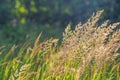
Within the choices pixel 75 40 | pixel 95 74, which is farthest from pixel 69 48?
pixel 95 74

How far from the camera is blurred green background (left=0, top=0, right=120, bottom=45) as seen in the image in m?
7.30

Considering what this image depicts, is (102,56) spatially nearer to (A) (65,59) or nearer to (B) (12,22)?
(A) (65,59)

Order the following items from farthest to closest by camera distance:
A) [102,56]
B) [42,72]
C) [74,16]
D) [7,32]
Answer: [74,16] < [7,32] < [42,72] < [102,56]

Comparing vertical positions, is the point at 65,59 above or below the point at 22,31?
below

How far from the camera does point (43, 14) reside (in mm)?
8539

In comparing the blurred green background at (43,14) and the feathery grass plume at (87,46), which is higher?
the blurred green background at (43,14)

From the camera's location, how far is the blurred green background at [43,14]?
24.0 ft

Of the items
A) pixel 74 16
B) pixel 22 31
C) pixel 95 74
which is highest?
pixel 74 16

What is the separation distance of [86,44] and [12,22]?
4135 mm

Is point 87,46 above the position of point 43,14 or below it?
below

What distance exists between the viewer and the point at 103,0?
7.61 meters

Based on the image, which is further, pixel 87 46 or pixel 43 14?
pixel 43 14

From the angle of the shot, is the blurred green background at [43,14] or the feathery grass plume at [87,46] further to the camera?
the blurred green background at [43,14]

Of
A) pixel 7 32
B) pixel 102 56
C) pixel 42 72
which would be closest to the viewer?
pixel 102 56
